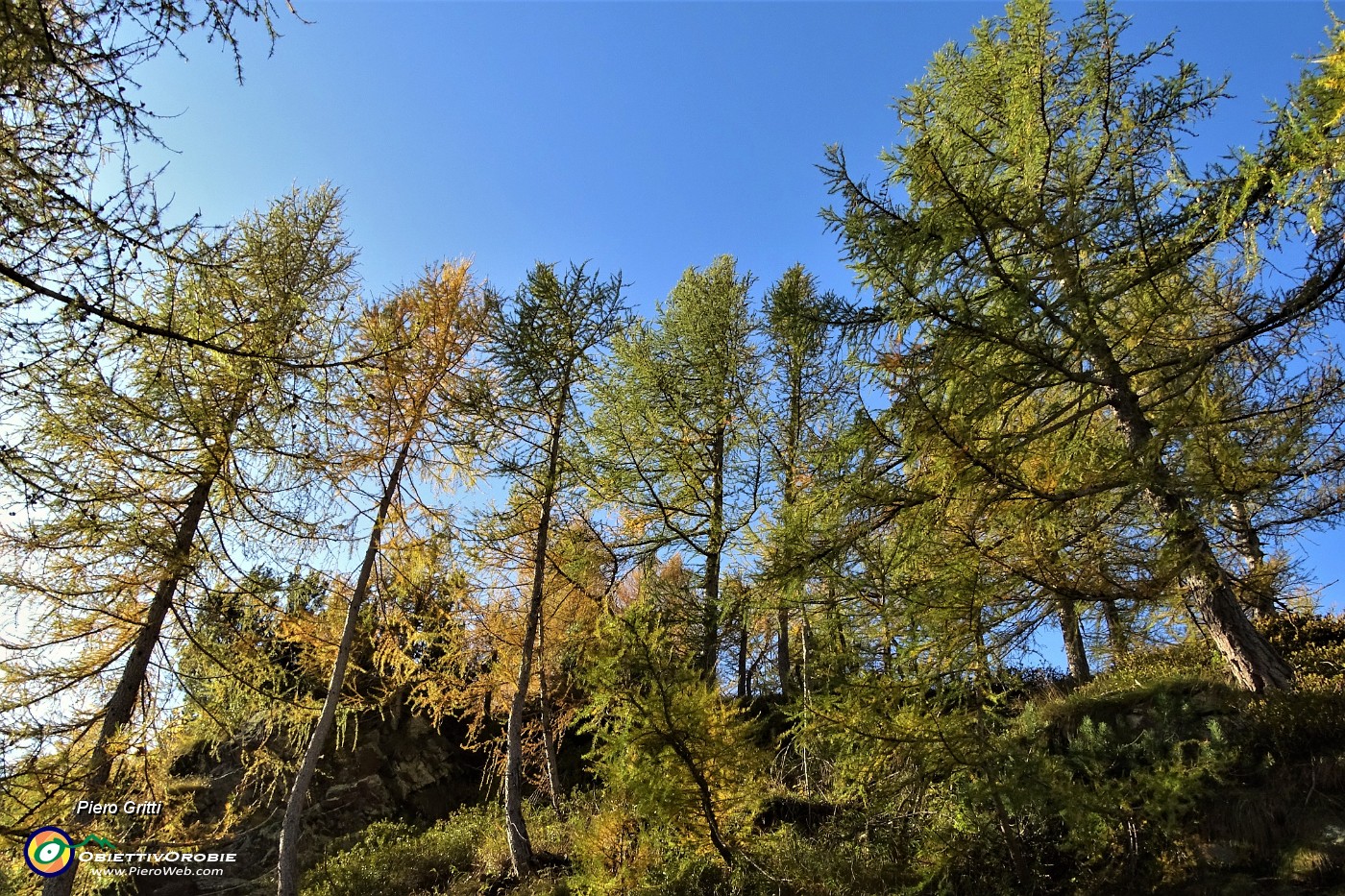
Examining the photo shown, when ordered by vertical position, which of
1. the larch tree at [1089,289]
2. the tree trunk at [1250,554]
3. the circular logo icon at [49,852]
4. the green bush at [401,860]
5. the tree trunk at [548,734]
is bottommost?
the green bush at [401,860]

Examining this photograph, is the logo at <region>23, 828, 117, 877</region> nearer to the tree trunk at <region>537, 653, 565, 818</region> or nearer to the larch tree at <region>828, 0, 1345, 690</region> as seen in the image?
the tree trunk at <region>537, 653, 565, 818</region>

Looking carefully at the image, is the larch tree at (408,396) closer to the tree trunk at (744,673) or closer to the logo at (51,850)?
the logo at (51,850)

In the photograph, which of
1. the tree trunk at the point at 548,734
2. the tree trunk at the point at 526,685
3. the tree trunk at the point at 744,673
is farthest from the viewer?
the tree trunk at the point at 744,673

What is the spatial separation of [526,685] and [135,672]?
3959 mm

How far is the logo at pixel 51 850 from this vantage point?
216 inches

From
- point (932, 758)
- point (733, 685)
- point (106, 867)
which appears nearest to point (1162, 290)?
point (932, 758)

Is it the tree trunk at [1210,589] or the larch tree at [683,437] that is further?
the larch tree at [683,437]

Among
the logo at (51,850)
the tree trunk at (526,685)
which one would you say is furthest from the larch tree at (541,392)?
the logo at (51,850)

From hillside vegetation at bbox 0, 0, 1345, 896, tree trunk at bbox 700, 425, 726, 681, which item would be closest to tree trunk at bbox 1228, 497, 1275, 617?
hillside vegetation at bbox 0, 0, 1345, 896

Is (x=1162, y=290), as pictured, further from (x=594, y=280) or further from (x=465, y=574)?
(x=465, y=574)

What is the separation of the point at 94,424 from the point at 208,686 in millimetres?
3171

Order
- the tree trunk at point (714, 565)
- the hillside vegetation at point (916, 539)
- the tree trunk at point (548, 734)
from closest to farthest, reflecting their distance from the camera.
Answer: the hillside vegetation at point (916, 539) → the tree trunk at point (714, 565) → the tree trunk at point (548, 734)

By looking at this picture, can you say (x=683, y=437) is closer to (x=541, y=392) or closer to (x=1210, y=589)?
(x=541, y=392)

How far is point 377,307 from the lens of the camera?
9.39m
